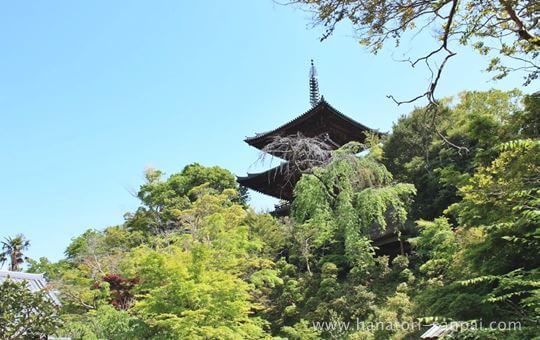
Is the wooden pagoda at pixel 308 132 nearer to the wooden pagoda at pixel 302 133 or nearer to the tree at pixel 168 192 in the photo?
the wooden pagoda at pixel 302 133

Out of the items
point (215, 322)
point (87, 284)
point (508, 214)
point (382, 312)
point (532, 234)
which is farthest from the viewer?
point (87, 284)

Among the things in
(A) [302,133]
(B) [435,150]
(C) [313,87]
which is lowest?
(B) [435,150]

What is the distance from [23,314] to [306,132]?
17.4 m

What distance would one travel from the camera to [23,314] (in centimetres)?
714

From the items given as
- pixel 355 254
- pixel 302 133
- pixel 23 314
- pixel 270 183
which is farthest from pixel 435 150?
pixel 23 314

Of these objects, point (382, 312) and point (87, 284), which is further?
point (87, 284)

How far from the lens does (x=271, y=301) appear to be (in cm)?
1484

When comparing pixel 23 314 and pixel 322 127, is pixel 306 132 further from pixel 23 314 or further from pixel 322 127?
pixel 23 314

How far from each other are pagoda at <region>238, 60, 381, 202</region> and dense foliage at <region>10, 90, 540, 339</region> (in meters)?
3.09

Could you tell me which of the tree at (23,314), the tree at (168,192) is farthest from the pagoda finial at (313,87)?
the tree at (23,314)

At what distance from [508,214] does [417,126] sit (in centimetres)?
1309

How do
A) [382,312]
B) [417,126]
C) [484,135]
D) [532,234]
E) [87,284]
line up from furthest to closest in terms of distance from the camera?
[417,126] < [87,284] < [382,312] < [484,135] < [532,234]

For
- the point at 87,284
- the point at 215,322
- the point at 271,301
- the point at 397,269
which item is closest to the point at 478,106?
the point at 397,269

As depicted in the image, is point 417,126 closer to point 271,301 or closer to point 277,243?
point 277,243
